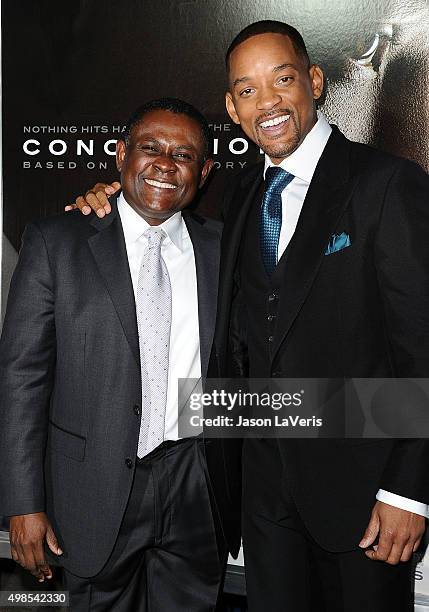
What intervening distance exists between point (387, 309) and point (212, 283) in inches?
26.2

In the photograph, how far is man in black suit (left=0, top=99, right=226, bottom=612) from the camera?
213cm

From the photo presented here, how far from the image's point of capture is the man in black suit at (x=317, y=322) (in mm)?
1751

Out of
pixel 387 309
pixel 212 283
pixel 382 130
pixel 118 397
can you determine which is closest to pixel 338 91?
pixel 382 130

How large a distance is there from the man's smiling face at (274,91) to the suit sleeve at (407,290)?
1.33 ft

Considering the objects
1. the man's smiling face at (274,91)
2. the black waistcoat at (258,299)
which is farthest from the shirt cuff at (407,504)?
the man's smiling face at (274,91)

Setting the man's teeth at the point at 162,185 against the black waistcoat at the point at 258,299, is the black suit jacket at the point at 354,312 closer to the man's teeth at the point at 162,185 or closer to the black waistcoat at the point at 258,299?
the black waistcoat at the point at 258,299

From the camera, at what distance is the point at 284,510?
6.50 ft

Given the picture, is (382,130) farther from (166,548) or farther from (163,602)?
(163,602)

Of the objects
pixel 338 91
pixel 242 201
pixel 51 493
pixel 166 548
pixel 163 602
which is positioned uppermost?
pixel 338 91

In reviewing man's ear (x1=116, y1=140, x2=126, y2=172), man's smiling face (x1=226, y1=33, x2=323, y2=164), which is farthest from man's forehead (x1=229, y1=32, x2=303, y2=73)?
man's ear (x1=116, y1=140, x2=126, y2=172)

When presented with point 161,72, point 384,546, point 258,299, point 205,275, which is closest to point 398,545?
point 384,546

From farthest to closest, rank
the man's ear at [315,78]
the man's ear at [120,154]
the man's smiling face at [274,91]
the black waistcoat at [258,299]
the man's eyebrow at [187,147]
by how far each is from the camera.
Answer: the man's ear at [120,154] < the man's eyebrow at [187,147] < the man's ear at [315,78] < the man's smiling face at [274,91] < the black waistcoat at [258,299]

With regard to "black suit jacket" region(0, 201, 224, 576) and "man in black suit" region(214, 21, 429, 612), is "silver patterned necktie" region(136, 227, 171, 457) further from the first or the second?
"man in black suit" region(214, 21, 429, 612)

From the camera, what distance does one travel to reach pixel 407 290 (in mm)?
1720
